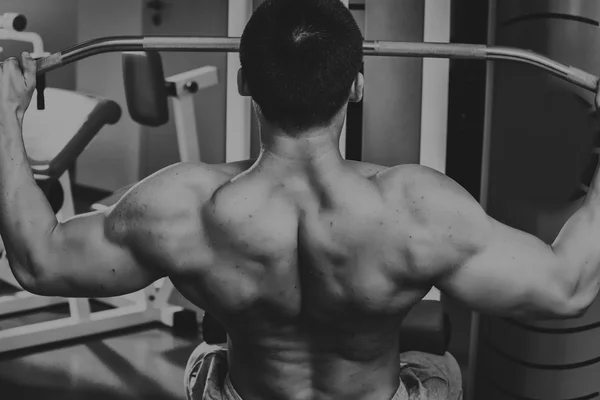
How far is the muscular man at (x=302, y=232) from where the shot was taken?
1165 millimetres

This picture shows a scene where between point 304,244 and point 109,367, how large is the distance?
2186 mm

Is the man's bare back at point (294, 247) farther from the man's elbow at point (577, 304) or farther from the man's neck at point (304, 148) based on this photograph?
the man's elbow at point (577, 304)

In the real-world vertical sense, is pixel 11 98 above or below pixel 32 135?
above

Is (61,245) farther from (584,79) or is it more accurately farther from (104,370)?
(104,370)

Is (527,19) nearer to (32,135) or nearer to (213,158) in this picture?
(32,135)

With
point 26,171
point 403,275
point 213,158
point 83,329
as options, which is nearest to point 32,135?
point 83,329

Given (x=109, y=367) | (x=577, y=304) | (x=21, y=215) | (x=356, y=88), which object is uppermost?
(x=356, y=88)

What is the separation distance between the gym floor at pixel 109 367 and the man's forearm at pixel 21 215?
5.81 ft

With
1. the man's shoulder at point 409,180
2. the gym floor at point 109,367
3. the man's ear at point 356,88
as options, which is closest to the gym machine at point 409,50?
the man's ear at point 356,88

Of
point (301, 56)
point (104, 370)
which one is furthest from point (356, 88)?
point (104, 370)

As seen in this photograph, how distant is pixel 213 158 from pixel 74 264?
12.5ft

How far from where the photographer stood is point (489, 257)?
117cm

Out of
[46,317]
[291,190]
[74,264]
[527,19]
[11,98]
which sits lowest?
[46,317]

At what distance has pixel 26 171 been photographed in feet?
4.10
